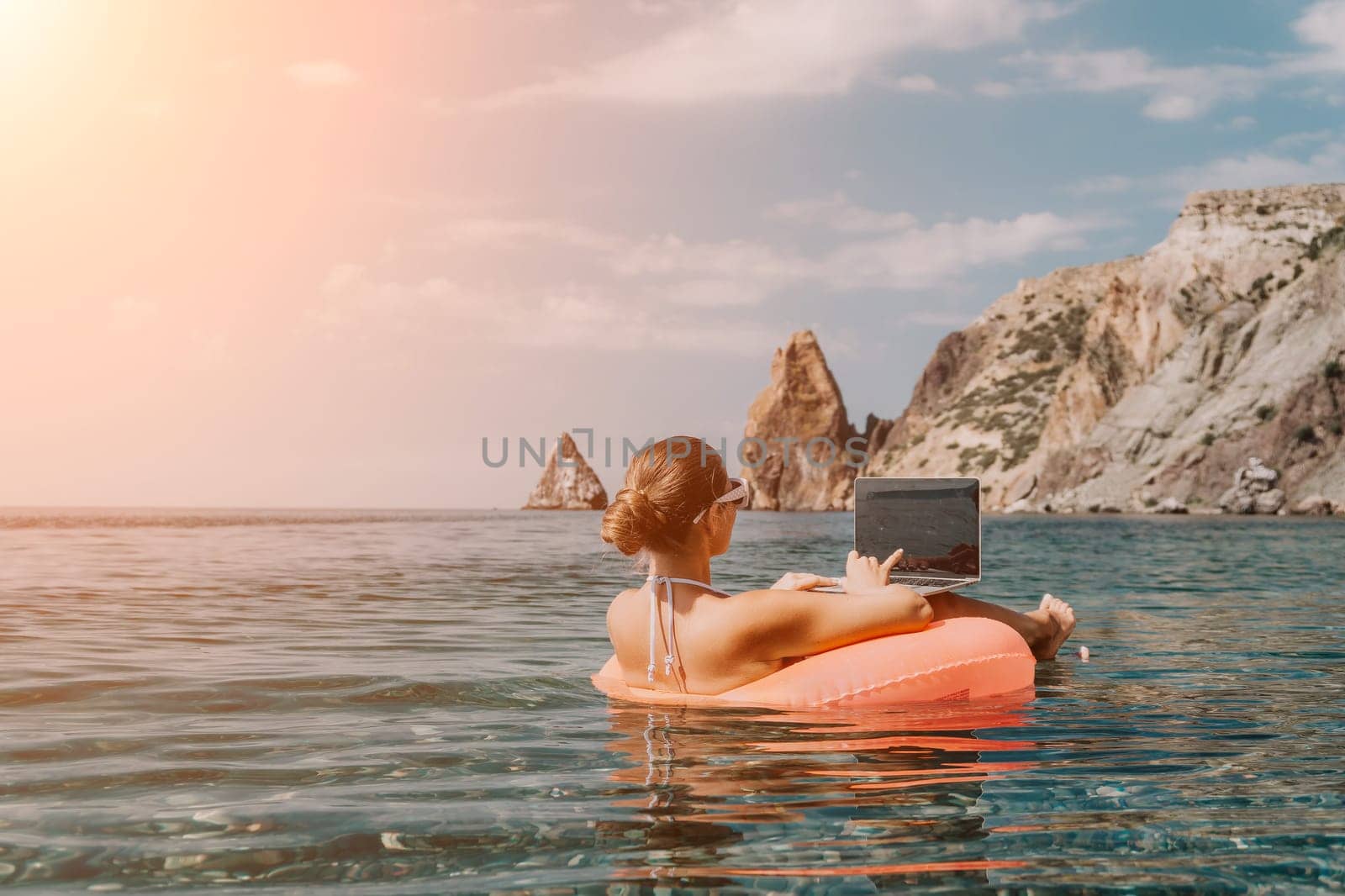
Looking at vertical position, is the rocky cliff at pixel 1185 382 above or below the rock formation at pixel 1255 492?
above

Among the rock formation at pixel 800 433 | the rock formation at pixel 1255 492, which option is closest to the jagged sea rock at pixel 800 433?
the rock formation at pixel 800 433

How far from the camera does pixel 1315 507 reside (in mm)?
66688

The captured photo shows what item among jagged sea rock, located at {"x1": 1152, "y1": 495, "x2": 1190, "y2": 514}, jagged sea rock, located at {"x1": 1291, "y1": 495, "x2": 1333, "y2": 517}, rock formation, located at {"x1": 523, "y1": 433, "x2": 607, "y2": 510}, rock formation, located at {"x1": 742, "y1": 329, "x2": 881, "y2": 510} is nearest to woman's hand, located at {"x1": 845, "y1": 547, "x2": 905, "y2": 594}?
jagged sea rock, located at {"x1": 1291, "y1": 495, "x2": 1333, "y2": 517}

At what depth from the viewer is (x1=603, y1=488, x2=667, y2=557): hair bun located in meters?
4.96

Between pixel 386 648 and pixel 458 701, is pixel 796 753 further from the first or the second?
pixel 386 648

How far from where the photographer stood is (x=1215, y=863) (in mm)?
3131

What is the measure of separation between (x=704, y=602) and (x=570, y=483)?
174674 millimetres

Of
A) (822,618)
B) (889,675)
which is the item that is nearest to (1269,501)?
(889,675)

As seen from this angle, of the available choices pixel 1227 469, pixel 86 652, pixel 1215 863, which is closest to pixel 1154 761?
pixel 1215 863

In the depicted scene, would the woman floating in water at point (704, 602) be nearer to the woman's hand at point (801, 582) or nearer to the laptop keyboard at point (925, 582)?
the woman's hand at point (801, 582)

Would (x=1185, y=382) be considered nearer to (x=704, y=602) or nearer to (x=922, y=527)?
(x=922, y=527)

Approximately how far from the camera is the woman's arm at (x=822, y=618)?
201 inches

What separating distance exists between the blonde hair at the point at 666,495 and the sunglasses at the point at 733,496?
0.02 metres

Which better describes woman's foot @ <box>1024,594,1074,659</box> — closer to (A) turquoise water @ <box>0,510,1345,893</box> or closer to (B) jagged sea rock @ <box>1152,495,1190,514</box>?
(A) turquoise water @ <box>0,510,1345,893</box>
